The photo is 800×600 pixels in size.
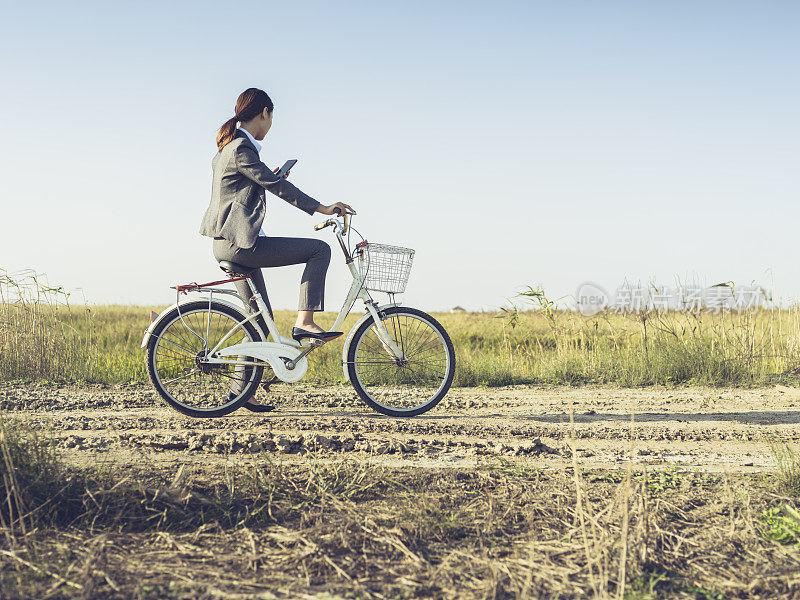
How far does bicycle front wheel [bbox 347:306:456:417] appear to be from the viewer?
18.8 feet

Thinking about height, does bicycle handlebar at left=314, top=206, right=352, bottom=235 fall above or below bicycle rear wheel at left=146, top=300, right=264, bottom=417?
above

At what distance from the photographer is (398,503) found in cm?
337

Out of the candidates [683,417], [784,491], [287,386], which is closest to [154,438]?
[287,386]

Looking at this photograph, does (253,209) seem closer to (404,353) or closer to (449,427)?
(404,353)

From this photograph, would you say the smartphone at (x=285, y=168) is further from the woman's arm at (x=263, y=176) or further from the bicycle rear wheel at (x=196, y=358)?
the bicycle rear wheel at (x=196, y=358)

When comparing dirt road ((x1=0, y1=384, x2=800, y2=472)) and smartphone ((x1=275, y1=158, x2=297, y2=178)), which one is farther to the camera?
smartphone ((x1=275, y1=158, x2=297, y2=178))

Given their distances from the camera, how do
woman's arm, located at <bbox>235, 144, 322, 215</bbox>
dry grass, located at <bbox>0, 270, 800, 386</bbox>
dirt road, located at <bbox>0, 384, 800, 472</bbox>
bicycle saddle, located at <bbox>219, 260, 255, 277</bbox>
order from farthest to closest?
1. dry grass, located at <bbox>0, 270, 800, 386</bbox>
2. bicycle saddle, located at <bbox>219, 260, 255, 277</bbox>
3. woman's arm, located at <bbox>235, 144, 322, 215</bbox>
4. dirt road, located at <bbox>0, 384, 800, 472</bbox>

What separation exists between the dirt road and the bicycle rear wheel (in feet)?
0.57

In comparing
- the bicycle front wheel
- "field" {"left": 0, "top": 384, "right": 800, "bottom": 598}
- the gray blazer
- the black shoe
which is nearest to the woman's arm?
the gray blazer

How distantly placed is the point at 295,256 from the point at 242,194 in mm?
642

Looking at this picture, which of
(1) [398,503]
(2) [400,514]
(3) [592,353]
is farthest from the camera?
(3) [592,353]

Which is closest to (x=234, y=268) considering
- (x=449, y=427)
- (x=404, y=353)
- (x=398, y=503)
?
(x=404, y=353)

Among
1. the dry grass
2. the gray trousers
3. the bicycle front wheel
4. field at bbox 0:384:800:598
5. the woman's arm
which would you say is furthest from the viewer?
the dry grass

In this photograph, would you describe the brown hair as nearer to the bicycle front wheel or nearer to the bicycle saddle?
the bicycle saddle
